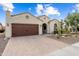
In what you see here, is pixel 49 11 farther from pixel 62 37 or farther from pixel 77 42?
pixel 77 42

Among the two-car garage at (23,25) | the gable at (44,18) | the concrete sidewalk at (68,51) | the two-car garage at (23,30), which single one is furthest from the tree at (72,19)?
the two-car garage at (23,30)

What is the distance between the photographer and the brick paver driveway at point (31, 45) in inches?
309

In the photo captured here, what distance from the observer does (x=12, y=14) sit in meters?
9.20

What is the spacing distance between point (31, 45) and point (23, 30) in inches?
49.1

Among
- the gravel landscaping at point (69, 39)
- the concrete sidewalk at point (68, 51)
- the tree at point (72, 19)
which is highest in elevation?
the tree at point (72, 19)

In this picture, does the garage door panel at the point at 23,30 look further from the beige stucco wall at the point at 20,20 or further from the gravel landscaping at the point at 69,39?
the gravel landscaping at the point at 69,39

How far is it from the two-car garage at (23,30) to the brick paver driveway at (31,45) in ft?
1.07

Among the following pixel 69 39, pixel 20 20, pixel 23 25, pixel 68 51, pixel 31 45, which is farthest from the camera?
pixel 20 20

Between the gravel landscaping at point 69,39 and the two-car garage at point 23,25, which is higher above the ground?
the two-car garage at point 23,25

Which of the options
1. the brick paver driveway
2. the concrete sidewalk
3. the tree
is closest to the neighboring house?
the brick paver driveway

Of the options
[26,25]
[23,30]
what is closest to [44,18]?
[26,25]

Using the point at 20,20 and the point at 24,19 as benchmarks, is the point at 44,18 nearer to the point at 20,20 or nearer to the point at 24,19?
the point at 24,19

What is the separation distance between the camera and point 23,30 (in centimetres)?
942

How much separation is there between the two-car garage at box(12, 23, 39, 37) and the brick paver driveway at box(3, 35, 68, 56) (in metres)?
0.33
